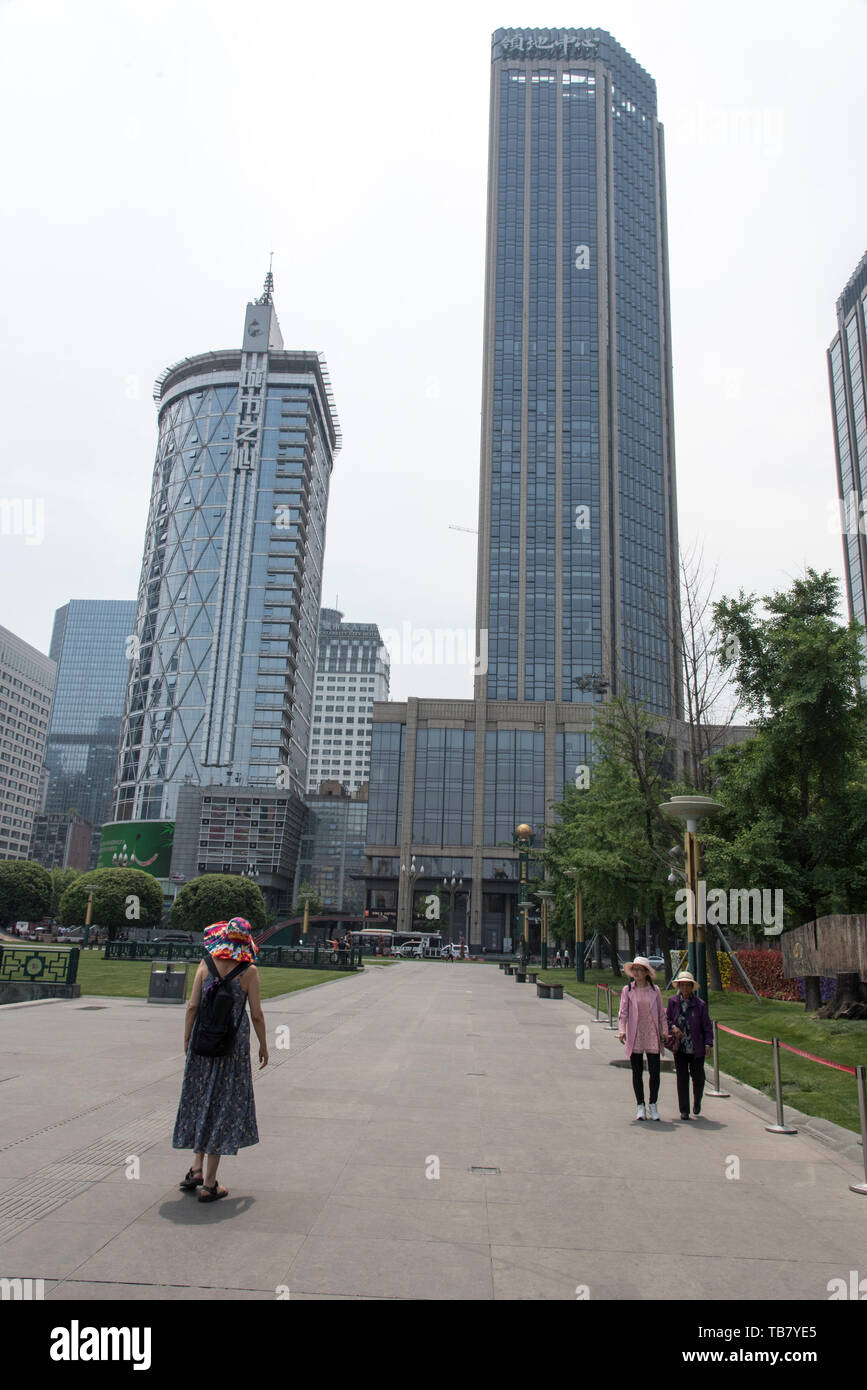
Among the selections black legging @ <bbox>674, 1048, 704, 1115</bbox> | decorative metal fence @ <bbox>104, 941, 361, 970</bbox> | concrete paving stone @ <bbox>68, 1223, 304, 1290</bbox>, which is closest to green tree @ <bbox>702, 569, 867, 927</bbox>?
black legging @ <bbox>674, 1048, 704, 1115</bbox>

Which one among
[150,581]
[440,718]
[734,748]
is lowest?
[734,748]

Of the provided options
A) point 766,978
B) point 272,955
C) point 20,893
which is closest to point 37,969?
point 272,955

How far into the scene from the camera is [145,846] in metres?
120

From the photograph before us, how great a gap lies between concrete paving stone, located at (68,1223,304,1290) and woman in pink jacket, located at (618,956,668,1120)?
16.9ft

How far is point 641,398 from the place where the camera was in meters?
132

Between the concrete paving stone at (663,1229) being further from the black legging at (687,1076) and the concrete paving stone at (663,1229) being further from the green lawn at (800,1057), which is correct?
the green lawn at (800,1057)

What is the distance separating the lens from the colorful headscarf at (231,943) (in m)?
6.73

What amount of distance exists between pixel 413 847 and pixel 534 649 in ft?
108

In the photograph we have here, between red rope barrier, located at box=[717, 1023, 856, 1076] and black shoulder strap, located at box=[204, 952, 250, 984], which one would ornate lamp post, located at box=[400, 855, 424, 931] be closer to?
red rope barrier, located at box=[717, 1023, 856, 1076]

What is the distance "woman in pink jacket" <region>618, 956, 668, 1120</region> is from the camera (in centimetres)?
981

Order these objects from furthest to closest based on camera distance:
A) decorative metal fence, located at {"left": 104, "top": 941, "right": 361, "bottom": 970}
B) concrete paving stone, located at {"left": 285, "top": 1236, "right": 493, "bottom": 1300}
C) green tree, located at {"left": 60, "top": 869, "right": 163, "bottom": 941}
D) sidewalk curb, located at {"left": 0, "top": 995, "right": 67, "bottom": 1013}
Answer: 1. green tree, located at {"left": 60, "top": 869, "right": 163, "bottom": 941}
2. decorative metal fence, located at {"left": 104, "top": 941, "right": 361, "bottom": 970}
3. sidewalk curb, located at {"left": 0, "top": 995, "right": 67, "bottom": 1013}
4. concrete paving stone, located at {"left": 285, "top": 1236, "right": 493, "bottom": 1300}

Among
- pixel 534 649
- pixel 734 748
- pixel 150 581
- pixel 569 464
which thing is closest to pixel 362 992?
pixel 734 748

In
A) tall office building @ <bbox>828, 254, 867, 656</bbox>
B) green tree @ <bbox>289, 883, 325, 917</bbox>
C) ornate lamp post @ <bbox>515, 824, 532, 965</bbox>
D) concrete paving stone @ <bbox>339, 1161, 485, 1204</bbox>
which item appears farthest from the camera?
green tree @ <bbox>289, 883, 325, 917</bbox>

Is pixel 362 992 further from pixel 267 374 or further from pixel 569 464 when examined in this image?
pixel 267 374
